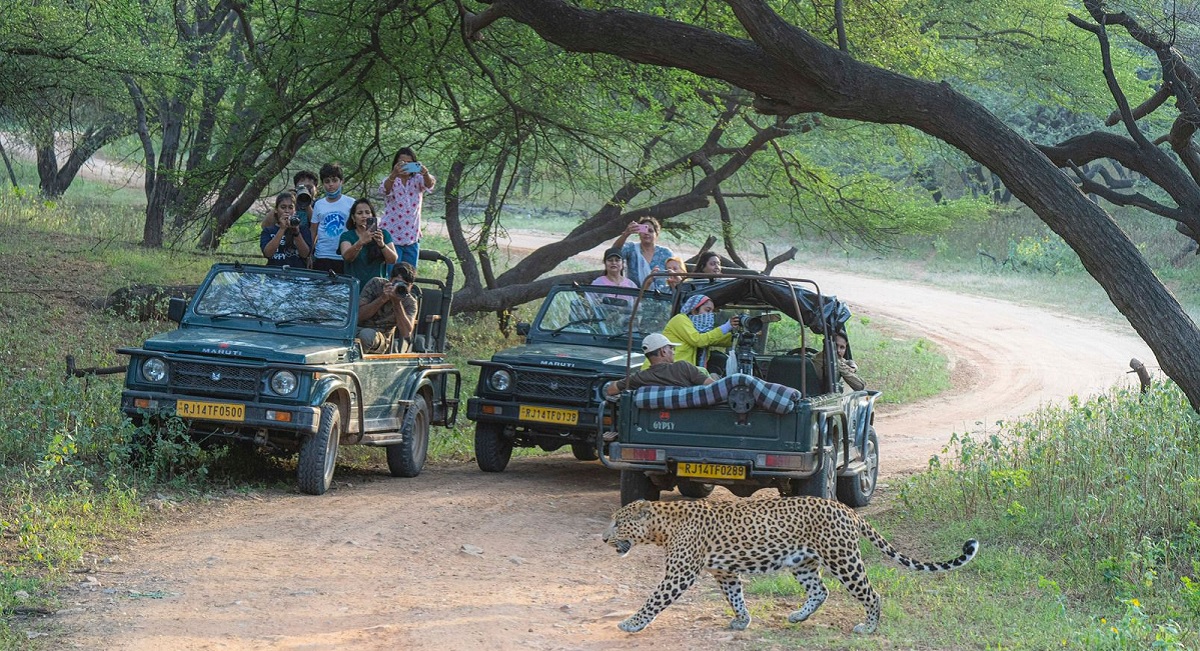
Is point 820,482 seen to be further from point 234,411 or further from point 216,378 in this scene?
point 216,378

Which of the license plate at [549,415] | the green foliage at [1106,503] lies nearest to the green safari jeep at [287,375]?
the license plate at [549,415]

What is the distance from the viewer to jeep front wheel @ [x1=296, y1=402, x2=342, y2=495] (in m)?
10.3

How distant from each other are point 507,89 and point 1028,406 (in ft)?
26.1

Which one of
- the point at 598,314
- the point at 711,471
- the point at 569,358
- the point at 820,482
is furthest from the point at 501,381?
the point at 820,482

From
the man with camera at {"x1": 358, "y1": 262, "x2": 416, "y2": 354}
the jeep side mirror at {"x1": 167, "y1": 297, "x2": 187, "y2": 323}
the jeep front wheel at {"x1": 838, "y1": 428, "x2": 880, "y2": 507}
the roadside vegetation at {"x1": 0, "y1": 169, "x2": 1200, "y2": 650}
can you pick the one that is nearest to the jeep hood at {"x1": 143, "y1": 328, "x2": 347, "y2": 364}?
the jeep side mirror at {"x1": 167, "y1": 297, "x2": 187, "y2": 323}

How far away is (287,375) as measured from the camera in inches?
397

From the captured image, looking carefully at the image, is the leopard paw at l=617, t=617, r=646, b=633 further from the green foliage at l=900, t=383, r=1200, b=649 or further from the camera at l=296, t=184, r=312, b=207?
the camera at l=296, t=184, r=312, b=207

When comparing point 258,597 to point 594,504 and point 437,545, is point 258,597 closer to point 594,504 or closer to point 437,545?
point 437,545

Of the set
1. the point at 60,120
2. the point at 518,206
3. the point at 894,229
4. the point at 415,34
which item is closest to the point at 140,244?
the point at 60,120

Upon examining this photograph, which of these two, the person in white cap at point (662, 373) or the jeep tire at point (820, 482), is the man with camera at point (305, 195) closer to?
the person in white cap at point (662, 373)

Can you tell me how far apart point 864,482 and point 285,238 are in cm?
566

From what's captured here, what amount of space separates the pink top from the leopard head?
6.62m

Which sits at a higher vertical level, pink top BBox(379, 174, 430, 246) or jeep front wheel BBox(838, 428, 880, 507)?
pink top BBox(379, 174, 430, 246)

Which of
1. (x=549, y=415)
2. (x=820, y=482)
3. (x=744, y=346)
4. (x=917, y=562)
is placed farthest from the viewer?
(x=549, y=415)
